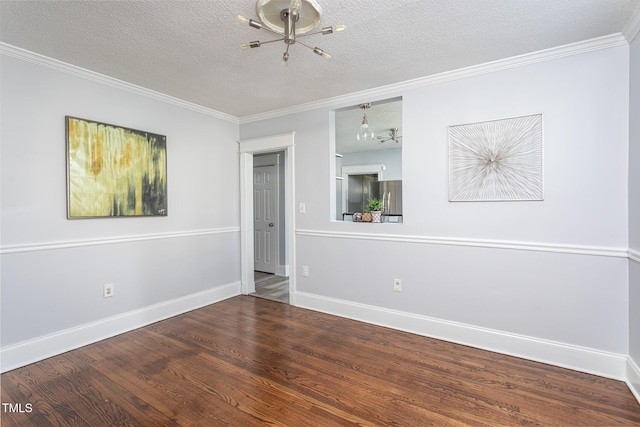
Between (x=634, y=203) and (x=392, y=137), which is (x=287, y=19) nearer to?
(x=634, y=203)

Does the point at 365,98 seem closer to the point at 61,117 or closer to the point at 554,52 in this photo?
the point at 554,52

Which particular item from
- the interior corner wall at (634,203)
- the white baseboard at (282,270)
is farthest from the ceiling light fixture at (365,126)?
the white baseboard at (282,270)

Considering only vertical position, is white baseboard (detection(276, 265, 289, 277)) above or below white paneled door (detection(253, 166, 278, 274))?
below

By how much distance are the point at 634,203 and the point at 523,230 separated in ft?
2.23

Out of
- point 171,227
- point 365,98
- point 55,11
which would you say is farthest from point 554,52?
point 171,227

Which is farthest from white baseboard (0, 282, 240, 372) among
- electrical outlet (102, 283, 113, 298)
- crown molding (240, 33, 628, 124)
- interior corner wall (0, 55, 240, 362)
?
crown molding (240, 33, 628, 124)

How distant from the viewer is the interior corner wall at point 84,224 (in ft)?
7.78

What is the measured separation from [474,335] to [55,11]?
156 inches

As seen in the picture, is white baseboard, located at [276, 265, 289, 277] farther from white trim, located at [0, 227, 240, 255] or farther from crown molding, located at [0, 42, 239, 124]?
crown molding, located at [0, 42, 239, 124]

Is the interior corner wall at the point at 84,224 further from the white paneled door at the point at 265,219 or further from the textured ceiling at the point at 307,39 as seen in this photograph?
Answer: the white paneled door at the point at 265,219

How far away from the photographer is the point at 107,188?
2902 millimetres

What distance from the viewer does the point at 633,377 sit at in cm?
206

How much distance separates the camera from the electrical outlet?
2906 millimetres

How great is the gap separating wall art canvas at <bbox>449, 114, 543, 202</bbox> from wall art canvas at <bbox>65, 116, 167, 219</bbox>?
3054 mm
